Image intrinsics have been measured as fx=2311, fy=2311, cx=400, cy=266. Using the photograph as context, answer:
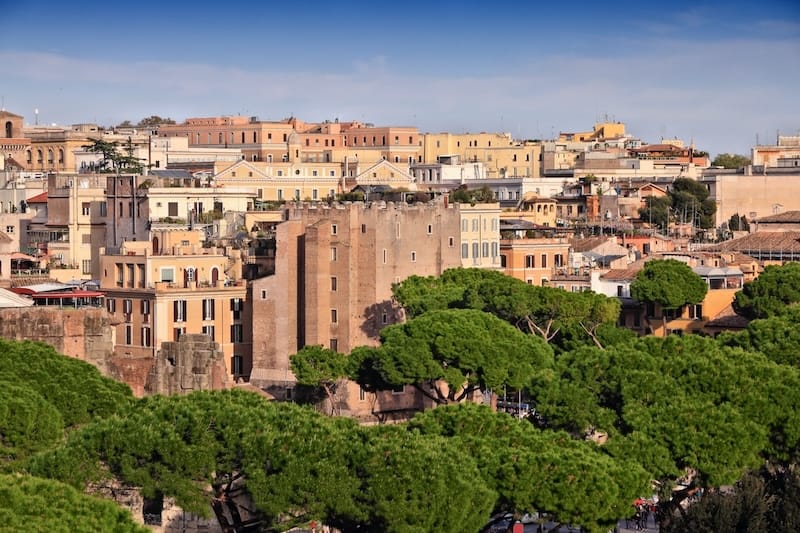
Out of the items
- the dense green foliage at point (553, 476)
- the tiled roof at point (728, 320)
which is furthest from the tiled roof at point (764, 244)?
the dense green foliage at point (553, 476)

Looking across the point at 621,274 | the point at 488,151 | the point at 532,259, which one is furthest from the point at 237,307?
the point at 488,151

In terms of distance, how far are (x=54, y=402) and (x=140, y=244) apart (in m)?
29.0

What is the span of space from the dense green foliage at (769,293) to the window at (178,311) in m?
16.8

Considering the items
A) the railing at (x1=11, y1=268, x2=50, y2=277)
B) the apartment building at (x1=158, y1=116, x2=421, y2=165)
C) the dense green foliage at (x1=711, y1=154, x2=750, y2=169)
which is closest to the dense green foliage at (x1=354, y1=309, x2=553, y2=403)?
the railing at (x1=11, y1=268, x2=50, y2=277)

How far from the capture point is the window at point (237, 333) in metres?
70.2

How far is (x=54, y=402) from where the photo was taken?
44375 millimetres

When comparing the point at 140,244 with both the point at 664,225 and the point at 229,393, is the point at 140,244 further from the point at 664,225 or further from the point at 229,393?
the point at 664,225

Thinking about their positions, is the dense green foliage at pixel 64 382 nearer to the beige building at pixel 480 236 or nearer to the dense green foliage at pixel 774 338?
the dense green foliage at pixel 774 338

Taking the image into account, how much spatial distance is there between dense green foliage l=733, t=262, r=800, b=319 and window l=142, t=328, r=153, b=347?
17.9m

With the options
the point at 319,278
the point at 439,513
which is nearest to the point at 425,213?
the point at 319,278

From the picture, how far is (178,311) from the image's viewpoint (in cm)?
6875

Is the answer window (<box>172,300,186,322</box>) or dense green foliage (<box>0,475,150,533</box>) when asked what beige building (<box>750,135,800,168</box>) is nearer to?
window (<box>172,300,186,322</box>)

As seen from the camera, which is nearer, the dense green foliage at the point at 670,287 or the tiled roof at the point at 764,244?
the dense green foliage at the point at 670,287

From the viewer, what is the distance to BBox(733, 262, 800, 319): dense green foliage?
69125mm
